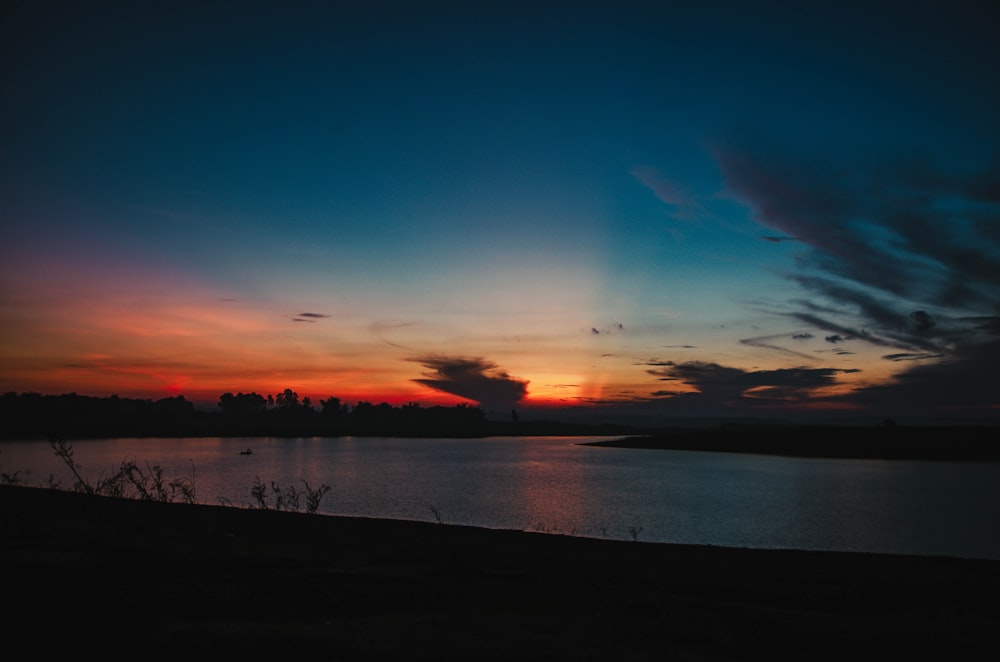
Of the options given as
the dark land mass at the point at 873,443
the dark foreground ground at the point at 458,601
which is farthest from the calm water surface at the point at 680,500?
the dark land mass at the point at 873,443

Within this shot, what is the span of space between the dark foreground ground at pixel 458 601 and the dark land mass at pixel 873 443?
106 meters

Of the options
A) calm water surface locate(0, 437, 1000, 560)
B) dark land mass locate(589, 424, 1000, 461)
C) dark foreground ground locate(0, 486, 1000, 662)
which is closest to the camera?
dark foreground ground locate(0, 486, 1000, 662)

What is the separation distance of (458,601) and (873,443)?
13238cm

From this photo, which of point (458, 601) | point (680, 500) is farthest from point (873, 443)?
point (458, 601)

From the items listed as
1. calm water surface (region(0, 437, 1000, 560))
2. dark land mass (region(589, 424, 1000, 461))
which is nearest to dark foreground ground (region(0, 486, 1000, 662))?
calm water surface (region(0, 437, 1000, 560))

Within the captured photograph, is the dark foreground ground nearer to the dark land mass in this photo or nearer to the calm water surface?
the calm water surface

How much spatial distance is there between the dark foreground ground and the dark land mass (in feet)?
347

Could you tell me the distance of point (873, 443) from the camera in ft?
400

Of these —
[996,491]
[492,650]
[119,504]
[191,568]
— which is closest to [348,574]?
[191,568]

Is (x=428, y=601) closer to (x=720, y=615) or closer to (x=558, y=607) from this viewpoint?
(x=558, y=607)

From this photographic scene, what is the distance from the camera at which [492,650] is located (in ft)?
29.3

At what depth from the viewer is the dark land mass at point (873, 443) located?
10844 centimetres

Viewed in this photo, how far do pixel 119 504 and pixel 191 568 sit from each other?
61.9 ft

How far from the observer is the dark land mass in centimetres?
10844
